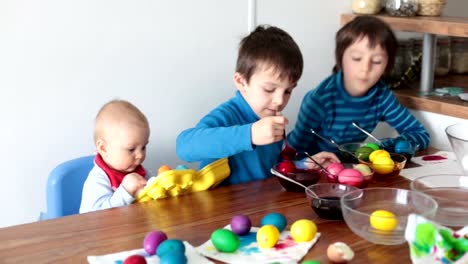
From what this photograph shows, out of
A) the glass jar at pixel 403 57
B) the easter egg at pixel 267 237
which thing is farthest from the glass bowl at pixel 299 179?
the glass jar at pixel 403 57

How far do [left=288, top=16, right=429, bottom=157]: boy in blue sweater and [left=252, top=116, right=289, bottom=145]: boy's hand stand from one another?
570mm

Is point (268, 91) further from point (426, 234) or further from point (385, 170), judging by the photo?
point (426, 234)

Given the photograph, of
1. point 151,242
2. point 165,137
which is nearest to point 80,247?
point 151,242

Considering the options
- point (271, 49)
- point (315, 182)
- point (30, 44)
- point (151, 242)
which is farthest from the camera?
point (30, 44)

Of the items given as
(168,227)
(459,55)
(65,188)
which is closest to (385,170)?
(168,227)

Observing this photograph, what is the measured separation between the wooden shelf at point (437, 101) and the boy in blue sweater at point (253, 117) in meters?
0.55

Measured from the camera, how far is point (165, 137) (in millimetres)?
2172

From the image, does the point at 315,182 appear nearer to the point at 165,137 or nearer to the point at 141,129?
the point at 141,129

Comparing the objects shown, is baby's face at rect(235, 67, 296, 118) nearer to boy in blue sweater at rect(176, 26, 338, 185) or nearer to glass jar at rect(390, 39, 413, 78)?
boy in blue sweater at rect(176, 26, 338, 185)

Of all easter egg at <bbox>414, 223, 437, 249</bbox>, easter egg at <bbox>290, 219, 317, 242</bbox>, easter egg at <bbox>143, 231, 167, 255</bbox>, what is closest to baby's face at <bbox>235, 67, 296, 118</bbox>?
easter egg at <bbox>290, 219, 317, 242</bbox>

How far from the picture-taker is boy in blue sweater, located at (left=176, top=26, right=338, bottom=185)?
1544mm

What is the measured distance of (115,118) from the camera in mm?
1679

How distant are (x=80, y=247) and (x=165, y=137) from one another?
0.99m

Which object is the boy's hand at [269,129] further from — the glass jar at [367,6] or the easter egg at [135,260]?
the glass jar at [367,6]
